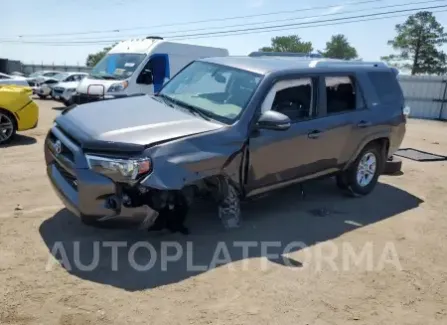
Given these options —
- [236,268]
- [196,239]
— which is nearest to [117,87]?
[196,239]

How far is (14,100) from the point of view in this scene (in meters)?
8.25

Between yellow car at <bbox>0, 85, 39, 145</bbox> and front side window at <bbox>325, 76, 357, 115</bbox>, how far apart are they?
20.7ft

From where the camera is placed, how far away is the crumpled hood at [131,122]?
3646mm

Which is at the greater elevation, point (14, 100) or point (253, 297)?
point (14, 100)

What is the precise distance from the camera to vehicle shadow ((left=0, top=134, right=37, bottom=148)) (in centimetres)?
833

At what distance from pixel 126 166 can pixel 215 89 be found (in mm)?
1690

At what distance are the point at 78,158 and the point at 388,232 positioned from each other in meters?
3.49

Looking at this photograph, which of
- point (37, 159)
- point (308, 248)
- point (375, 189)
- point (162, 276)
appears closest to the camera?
point (162, 276)

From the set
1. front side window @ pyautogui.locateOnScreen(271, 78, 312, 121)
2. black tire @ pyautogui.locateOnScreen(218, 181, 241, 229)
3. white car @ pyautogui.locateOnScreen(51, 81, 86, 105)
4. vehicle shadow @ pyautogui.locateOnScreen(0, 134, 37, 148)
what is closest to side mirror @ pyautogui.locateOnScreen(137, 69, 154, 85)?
vehicle shadow @ pyautogui.locateOnScreen(0, 134, 37, 148)

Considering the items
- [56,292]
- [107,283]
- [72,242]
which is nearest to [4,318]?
[56,292]

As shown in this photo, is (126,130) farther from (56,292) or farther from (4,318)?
(4,318)

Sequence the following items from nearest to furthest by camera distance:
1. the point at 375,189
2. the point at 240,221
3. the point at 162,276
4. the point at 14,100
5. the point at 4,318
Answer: the point at 4,318
the point at 162,276
the point at 240,221
the point at 375,189
the point at 14,100

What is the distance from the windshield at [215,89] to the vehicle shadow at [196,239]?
1.26 metres

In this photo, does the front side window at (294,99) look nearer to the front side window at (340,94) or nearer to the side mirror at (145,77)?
the front side window at (340,94)
